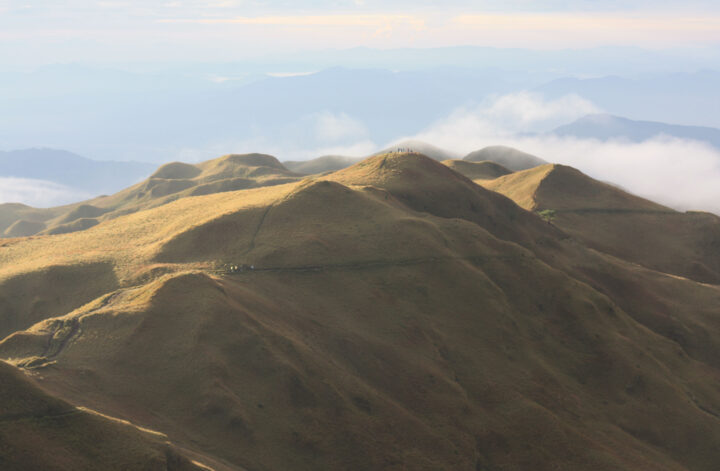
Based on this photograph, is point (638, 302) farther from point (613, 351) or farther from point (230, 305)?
point (230, 305)

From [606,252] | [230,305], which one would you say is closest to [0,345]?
[230,305]

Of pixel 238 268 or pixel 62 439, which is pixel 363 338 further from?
pixel 62 439

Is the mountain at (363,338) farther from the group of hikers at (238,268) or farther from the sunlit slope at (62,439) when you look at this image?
the sunlit slope at (62,439)

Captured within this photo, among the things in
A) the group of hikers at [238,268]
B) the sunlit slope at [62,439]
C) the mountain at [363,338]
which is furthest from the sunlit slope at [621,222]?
the sunlit slope at [62,439]

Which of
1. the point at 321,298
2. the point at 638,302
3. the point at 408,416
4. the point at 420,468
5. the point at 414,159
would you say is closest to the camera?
the point at 420,468

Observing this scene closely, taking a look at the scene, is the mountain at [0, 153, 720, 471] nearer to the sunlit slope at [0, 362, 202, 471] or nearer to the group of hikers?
the group of hikers

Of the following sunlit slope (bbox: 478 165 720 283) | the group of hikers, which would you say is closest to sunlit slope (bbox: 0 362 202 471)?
the group of hikers
